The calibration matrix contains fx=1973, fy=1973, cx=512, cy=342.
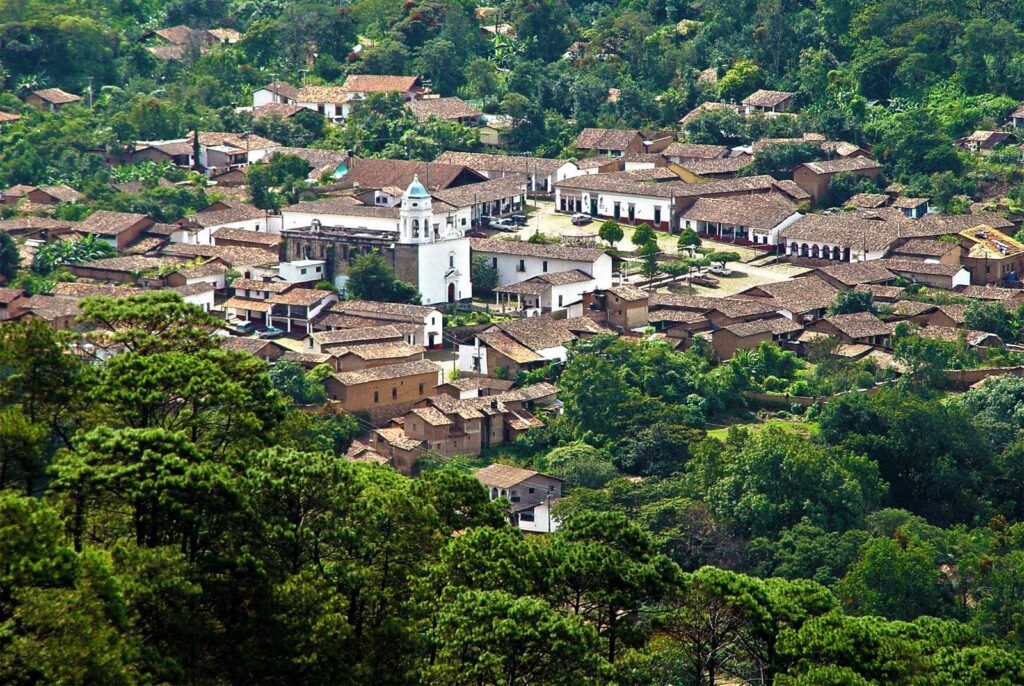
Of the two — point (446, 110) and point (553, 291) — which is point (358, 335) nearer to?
point (553, 291)

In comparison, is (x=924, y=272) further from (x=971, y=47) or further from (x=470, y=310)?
(x=971, y=47)

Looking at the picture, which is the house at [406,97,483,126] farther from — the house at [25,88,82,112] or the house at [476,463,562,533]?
the house at [476,463,562,533]

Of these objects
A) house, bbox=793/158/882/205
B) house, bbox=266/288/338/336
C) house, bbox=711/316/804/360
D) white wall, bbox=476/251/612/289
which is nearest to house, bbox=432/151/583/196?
house, bbox=793/158/882/205

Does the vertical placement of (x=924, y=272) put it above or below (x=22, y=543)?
below

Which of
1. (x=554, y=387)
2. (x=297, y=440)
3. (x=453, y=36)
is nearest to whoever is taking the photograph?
(x=297, y=440)

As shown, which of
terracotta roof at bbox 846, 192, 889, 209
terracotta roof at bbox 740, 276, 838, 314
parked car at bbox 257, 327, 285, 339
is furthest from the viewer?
terracotta roof at bbox 846, 192, 889, 209

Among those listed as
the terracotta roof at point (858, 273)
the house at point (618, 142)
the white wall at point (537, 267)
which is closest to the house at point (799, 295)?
the terracotta roof at point (858, 273)

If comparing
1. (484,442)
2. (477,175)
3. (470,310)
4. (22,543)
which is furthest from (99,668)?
(477,175)
